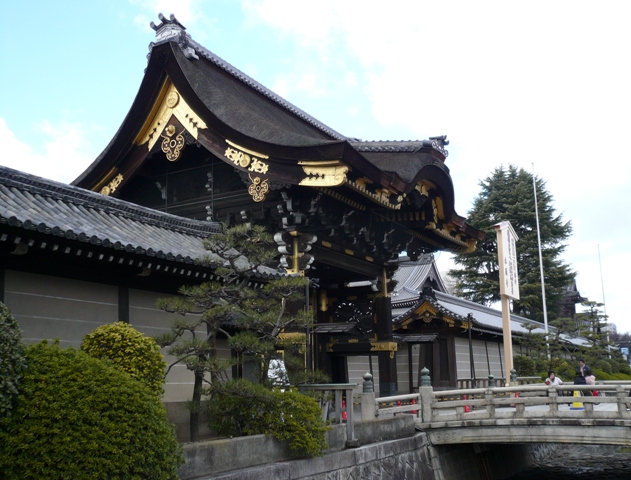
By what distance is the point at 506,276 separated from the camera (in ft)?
63.8

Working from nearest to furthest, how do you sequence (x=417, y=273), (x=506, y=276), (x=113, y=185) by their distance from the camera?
(x=113, y=185)
(x=506, y=276)
(x=417, y=273)

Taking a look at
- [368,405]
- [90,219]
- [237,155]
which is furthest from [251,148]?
[368,405]

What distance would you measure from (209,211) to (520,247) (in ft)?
106

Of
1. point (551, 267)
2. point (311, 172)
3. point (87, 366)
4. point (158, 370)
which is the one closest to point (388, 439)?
point (311, 172)

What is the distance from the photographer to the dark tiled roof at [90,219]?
331 inches

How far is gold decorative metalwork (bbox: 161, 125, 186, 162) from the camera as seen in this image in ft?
49.7

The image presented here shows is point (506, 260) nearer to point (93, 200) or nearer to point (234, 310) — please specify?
point (234, 310)

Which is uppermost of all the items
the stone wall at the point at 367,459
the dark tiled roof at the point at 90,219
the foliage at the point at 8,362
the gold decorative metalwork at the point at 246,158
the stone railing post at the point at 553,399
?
the gold decorative metalwork at the point at 246,158

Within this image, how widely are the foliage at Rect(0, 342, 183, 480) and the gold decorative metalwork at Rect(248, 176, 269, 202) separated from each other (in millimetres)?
7688

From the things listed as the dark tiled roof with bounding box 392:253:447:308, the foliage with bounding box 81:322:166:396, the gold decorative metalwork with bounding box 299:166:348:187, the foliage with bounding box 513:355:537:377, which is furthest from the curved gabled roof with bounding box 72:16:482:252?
the dark tiled roof with bounding box 392:253:447:308

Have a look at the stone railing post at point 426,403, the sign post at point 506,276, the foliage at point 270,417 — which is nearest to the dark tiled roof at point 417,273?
the sign post at point 506,276

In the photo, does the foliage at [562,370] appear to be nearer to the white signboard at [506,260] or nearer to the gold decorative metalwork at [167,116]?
the white signboard at [506,260]

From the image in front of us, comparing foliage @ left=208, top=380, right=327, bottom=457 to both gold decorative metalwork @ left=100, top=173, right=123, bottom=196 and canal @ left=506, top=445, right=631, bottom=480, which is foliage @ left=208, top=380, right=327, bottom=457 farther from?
canal @ left=506, top=445, right=631, bottom=480

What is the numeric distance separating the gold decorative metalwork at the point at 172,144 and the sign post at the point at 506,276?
383 inches
